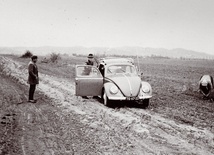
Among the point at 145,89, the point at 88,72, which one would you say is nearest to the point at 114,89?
the point at 145,89

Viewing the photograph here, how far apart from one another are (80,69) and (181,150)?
288 inches

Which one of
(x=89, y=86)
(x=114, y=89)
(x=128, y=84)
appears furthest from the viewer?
→ (x=89, y=86)

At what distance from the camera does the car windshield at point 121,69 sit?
12.2m

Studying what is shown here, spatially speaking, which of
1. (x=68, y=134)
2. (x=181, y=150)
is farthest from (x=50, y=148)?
(x=181, y=150)

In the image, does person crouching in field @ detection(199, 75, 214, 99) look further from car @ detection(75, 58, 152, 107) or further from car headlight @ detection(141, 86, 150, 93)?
car headlight @ detection(141, 86, 150, 93)

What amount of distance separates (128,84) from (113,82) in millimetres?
624

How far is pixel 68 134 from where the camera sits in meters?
7.59

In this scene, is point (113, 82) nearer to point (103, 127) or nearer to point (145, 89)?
point (145, 89)

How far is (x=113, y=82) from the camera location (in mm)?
11289

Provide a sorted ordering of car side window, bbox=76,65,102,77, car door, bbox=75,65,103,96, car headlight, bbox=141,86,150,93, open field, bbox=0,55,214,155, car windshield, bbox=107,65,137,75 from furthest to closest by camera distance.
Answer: car side window, bbox=76,65,102,77 → car windshield, bbox=107,65,137,75 → car door, bbox=75,65,103,96 → car headlight, bbox=141,86,150,93 → open field, bbox=0,55,214,155

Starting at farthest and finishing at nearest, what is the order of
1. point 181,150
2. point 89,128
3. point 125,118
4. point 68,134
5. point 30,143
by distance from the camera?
1. point 125,118
2. point 89,128
3. point 68,134
4. point 30,143
5. point 181,150

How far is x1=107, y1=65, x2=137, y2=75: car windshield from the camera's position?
40.1 ft

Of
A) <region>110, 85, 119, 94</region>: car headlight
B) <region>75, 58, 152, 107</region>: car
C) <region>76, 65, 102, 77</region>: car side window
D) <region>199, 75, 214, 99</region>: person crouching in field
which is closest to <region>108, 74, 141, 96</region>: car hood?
<region>75, 58, 152, 107</region>: car

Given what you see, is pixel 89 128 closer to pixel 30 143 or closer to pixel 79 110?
pixel 30 143
